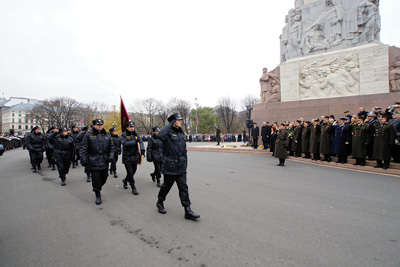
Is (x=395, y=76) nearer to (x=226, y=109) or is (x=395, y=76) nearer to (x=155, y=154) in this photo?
(x=155, y=154)

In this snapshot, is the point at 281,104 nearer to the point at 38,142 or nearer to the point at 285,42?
the point at 285,42

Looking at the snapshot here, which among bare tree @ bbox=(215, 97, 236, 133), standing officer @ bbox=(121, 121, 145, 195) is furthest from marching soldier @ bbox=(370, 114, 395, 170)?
bare tree @ bbox=(215, 97, 236, 133)

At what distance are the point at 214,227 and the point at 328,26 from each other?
16.1m

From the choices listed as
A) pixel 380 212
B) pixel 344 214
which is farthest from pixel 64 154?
pixel 380 212

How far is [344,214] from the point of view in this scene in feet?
13.2

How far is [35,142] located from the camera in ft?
32.6

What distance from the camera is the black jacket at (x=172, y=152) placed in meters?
4.03

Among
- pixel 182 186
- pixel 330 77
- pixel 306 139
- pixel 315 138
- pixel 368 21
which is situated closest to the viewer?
pixel 182 186

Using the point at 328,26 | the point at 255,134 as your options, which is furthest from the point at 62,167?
the point at 328,26

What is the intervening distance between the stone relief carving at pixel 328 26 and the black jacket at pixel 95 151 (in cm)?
1495

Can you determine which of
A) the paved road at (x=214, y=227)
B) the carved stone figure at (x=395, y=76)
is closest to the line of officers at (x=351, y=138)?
the paved road at (x=214, y=227)

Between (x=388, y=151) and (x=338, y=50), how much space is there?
898 cm

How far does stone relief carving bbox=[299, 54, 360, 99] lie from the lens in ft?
43.7

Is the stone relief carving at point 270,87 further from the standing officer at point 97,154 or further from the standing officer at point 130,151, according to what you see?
the standing officer at point 97,154
